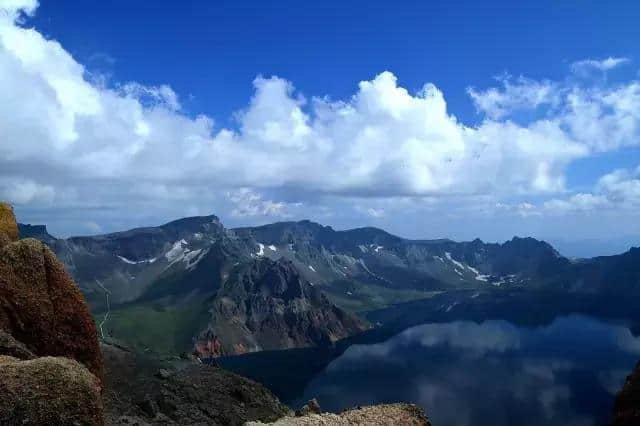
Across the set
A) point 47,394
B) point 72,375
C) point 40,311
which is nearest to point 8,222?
point 40,311

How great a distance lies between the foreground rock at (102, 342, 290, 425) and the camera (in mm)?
53625

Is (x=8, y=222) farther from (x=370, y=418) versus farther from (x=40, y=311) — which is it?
(x=370, y=418)

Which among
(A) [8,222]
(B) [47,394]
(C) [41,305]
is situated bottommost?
(B) [47,394]

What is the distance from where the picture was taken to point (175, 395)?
63.6 meters

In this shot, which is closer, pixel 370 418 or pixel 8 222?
pixel 370 418

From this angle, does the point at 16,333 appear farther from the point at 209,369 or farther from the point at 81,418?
the point at 209,369

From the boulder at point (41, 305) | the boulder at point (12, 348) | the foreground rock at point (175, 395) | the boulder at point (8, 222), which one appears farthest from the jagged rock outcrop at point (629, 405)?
the boulder at point (8, 222)

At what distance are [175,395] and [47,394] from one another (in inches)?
1569

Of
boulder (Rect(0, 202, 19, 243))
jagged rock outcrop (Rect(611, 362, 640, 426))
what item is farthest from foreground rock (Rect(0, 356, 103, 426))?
boulder (Rect(0, 202, 19, 243))

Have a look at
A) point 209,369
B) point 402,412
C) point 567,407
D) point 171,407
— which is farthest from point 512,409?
point 402,412

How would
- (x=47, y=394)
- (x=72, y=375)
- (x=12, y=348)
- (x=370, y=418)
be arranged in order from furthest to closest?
(x=12, y=348) → (x=370, y=418) → (x=72, y=375) → (x=47, y=394)

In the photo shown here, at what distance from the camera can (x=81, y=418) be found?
27.2m

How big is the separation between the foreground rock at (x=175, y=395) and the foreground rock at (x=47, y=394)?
21.4 metres

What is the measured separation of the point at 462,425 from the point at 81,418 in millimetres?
165234
